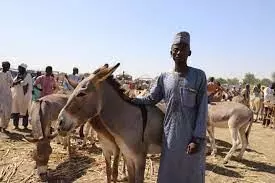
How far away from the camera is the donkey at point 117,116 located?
14.0 ft

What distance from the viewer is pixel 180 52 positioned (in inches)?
157

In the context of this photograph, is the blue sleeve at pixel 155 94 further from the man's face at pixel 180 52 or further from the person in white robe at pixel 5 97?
the person in white robe at pixel 5 97

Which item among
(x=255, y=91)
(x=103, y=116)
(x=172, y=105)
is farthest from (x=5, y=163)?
(x=255, y=91)

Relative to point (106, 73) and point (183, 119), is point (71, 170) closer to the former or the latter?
point (106, 73)

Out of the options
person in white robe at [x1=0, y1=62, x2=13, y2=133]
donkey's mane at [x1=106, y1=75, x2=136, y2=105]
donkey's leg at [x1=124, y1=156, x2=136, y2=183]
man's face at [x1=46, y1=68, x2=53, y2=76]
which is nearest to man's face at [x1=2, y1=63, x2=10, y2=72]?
person in white robe at [x1=0, y1=62, x2=13, y2=133]

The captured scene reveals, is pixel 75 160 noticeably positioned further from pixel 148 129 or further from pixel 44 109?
pixel 148 129

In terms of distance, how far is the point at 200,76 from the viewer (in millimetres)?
3977

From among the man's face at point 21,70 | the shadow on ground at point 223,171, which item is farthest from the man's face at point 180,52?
the man's face at point 21,70

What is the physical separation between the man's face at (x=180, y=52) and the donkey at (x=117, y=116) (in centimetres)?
69

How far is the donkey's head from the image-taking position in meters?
4.21

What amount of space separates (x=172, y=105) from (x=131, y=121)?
61 centimetres

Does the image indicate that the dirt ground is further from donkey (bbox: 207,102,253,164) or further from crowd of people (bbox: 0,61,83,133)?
crowd of people (bbox: 0,61,83,133)

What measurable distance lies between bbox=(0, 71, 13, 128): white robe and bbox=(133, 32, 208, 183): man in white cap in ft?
30.5

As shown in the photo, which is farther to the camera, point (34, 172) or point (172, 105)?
point (34, 172)
